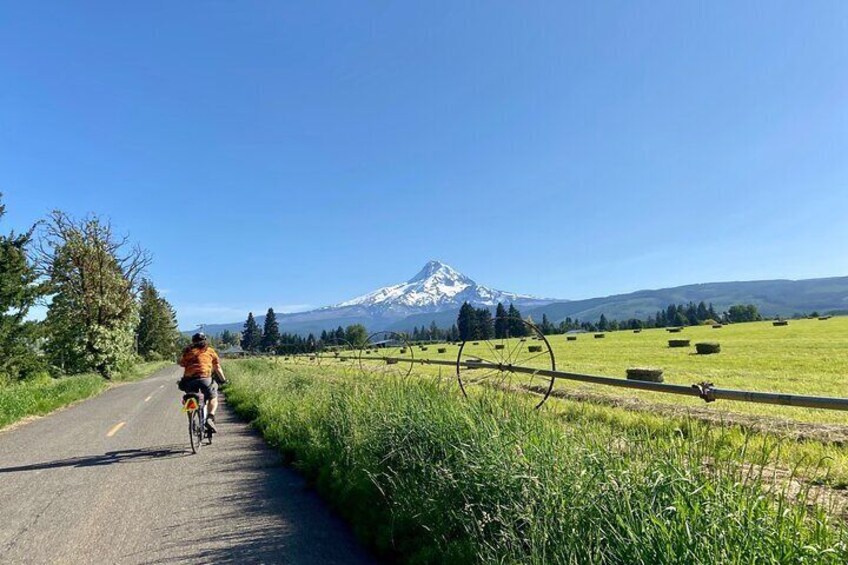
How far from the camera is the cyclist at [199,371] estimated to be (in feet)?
34.0

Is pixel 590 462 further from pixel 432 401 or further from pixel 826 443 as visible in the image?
pixel 826 443

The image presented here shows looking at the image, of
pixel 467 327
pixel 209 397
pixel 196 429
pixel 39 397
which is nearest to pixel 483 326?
pixel 467 327

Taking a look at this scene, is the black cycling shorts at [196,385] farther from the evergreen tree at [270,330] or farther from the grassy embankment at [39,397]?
the evergreen tree at [270,330]

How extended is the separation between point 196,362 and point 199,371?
225 millimetres

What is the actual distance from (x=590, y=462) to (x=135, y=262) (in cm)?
4603

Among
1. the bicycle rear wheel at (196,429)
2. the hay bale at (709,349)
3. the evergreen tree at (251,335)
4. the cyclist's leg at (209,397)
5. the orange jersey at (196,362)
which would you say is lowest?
the hay bale at (709,349)

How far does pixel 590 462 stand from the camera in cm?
376

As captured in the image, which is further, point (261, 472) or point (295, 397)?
point (295, 397)

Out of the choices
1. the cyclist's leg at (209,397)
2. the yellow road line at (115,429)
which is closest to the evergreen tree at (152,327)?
the yellow road line at (115,429)

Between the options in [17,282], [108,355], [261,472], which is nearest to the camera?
[261,472]

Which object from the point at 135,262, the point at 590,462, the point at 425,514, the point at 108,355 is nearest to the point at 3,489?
the point at 425,514

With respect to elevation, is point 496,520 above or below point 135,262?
below

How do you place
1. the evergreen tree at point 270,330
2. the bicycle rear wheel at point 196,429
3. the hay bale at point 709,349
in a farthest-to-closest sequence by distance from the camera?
the evergreen tree at point 270,330 < the hay bale at point 709,349 < the bicycle rear wheel at point 196,429

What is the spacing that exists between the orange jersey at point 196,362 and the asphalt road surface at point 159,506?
1.50m
